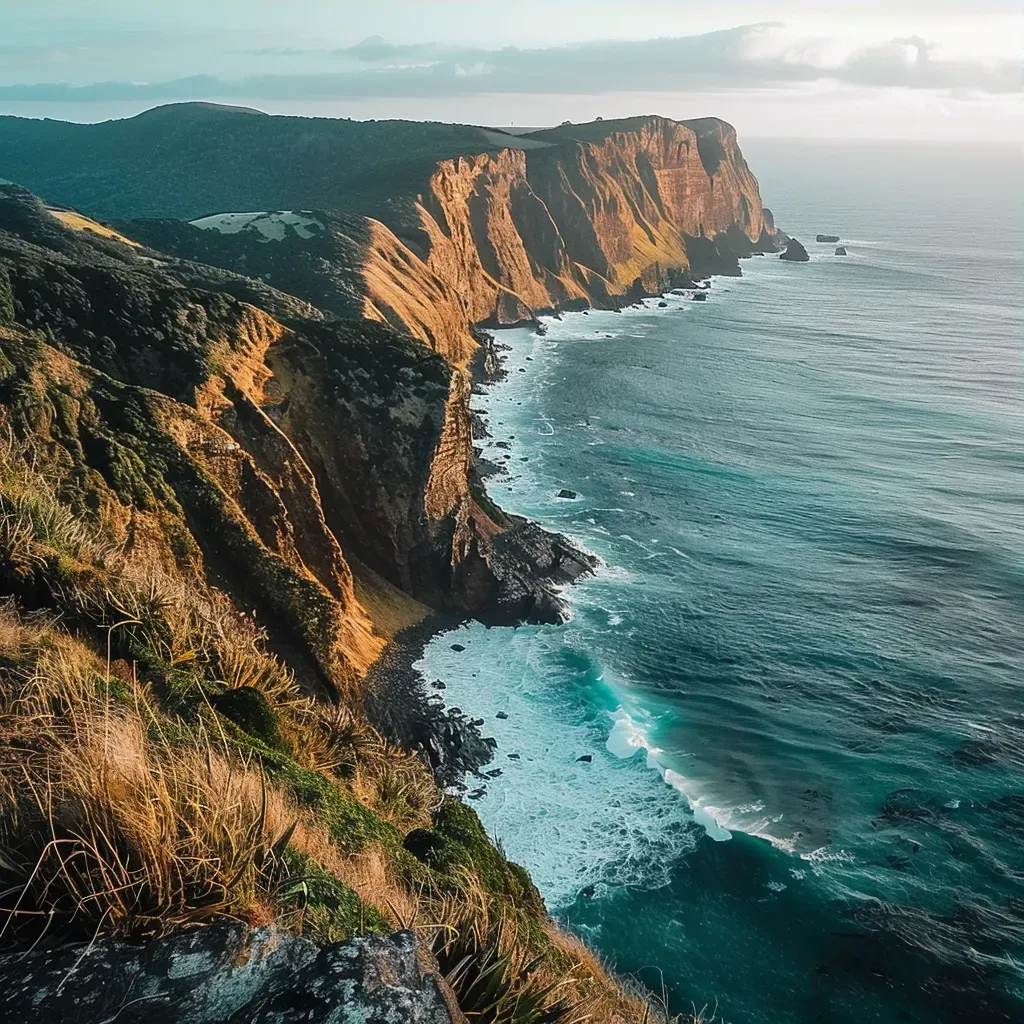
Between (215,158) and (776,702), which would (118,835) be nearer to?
(776,702)

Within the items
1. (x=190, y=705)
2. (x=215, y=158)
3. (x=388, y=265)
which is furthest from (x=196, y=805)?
(x=215, y=158)

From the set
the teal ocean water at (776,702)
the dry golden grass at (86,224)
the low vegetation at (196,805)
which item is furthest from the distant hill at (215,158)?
the low vegetation at (196,805)

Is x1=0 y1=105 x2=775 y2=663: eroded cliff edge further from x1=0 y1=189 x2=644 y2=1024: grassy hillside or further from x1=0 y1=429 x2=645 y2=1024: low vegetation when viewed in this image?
x1=0 y1=429 x2=645 y2=1024: low vegetation

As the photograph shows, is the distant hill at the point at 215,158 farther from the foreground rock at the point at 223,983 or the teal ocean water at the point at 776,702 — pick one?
the foreground rock at the point at 223,983

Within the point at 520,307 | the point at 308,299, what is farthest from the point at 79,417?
the point at 520,307

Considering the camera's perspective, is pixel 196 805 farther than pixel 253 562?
No
